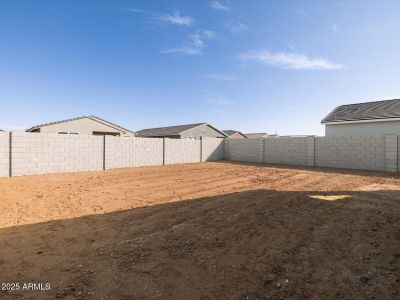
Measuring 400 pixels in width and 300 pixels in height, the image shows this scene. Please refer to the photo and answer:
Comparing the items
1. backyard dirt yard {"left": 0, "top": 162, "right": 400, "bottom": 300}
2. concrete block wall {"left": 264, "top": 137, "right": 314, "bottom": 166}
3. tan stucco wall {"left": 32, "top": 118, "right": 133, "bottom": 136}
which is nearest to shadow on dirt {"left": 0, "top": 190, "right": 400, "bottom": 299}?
backyard dirt yard {"left": 0, "top": 162, "right": 400, "bottom": 300}

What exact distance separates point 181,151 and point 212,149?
3.26 meters

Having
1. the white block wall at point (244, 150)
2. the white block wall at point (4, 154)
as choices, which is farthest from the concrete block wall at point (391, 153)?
the white block wall at point (4, 154)

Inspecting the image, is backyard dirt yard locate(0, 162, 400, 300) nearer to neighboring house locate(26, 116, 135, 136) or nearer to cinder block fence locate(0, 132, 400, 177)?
cinder block fence locate(0, 132, 400, 177)

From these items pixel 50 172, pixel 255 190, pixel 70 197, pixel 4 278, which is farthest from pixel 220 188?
pixel 50 172

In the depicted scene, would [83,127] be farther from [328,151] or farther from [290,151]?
[328,151]

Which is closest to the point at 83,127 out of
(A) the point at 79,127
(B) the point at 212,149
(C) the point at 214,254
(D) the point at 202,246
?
(A) the point at 79,127

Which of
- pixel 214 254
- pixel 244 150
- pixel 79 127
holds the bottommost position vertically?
pixel 214 254

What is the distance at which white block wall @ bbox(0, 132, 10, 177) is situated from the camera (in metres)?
10.1

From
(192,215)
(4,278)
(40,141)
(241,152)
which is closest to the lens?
(4,278)

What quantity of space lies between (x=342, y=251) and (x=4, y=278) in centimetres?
447

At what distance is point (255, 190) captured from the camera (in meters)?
8.20

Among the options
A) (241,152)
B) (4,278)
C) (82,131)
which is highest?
(82,131)

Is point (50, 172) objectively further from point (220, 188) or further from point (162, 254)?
point (162, 254)

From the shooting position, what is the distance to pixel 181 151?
18000 millimetres
